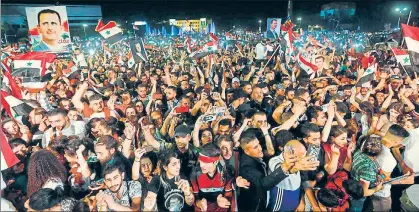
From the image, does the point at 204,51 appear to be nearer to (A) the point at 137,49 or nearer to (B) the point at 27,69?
(A) the point at 137,49

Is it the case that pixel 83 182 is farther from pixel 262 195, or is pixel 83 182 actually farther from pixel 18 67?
pixel 18 67

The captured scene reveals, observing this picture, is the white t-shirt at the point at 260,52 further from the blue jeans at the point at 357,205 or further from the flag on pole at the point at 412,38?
the blue jeans at the point at 357,205

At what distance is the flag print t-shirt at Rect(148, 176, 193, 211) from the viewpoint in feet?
11.1

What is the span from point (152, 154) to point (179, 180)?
40.3 inches

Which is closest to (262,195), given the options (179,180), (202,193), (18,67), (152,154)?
(202,193)

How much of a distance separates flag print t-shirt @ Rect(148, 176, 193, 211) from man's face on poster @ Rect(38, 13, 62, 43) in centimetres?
587

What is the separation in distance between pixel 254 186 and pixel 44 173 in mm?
2387

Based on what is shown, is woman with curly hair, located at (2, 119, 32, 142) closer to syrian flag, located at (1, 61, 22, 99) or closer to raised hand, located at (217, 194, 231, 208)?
syrian flag, located at (1, 61, 22, 99)

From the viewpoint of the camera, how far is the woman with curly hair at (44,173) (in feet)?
11.9

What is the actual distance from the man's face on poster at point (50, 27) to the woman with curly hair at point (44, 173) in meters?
4.98

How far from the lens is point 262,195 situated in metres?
3.62

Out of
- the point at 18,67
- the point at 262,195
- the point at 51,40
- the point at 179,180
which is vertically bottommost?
the point at 262,195

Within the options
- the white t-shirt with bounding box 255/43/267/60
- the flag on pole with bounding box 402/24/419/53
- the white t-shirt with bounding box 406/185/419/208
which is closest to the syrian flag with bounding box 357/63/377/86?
the flag on pole with bounding box 402/24/419/53

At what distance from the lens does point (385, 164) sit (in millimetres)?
3881
